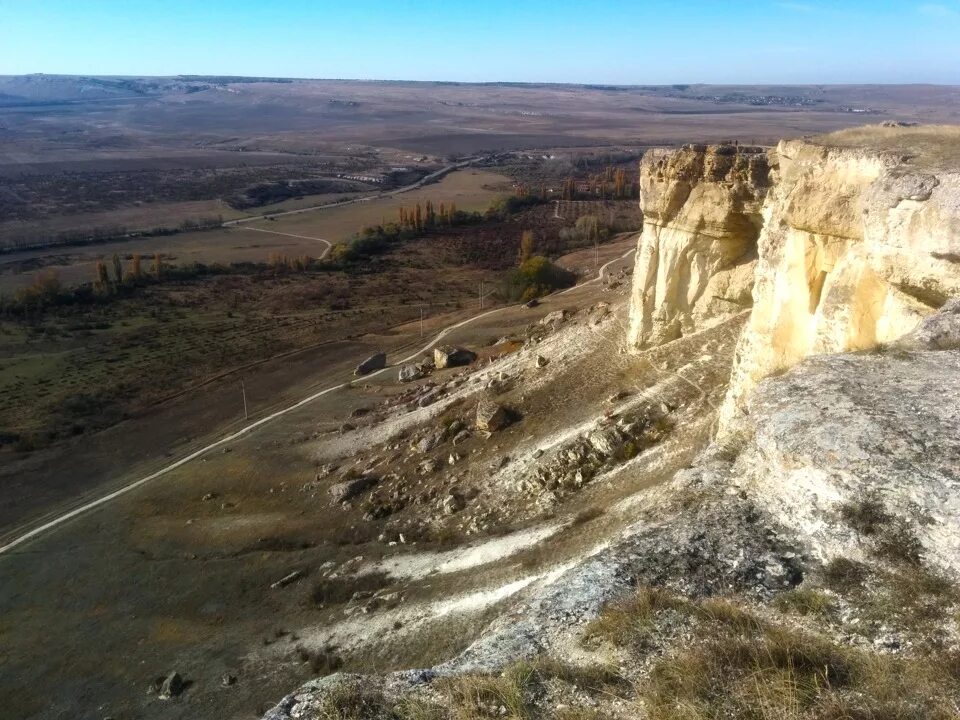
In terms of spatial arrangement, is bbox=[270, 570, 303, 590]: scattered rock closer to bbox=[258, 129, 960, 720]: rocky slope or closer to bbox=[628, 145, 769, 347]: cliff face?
bbox=[258, 129, 960, 720]: rocky slope

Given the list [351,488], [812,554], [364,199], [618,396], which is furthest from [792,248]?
[364,199]

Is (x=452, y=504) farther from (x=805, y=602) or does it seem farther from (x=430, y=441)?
(x=805, y=602)

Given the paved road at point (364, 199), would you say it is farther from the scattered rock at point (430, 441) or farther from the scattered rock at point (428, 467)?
the scattered rock at point (428, 467)

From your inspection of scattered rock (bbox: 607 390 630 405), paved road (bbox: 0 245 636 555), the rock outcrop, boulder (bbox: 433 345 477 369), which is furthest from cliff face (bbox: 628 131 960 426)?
paved road (bbox: 0 245 636 555)

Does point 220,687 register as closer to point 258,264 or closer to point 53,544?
point 53,544

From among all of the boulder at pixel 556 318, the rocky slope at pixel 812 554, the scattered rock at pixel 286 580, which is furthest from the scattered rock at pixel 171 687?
the boulder at pixel 556 318

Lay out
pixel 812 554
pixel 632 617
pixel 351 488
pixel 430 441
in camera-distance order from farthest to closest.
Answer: pixel 430 441, pixel 351 488, pixel 812 554, pixel 632 617
